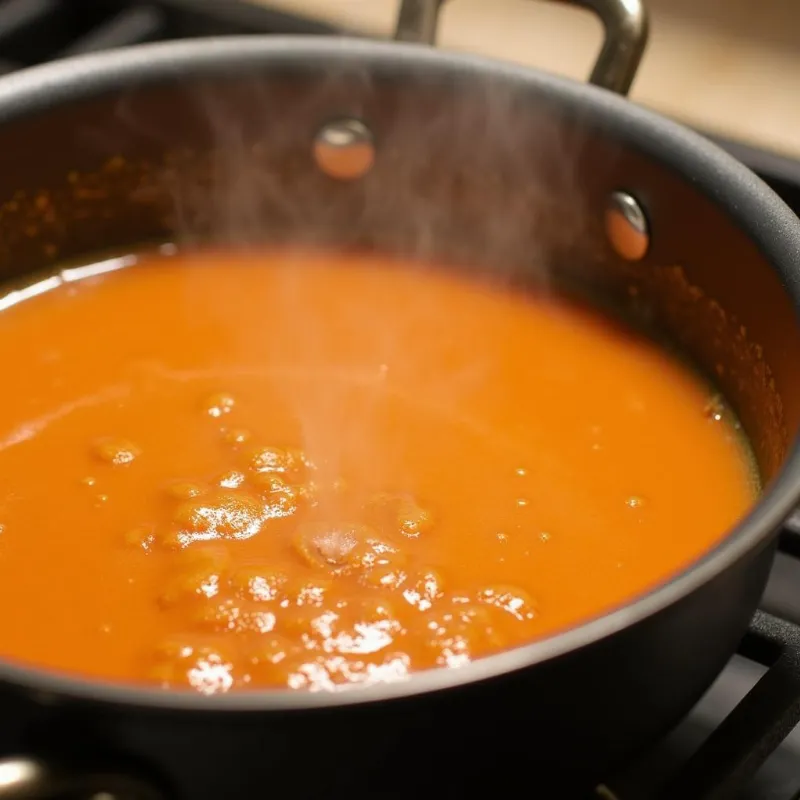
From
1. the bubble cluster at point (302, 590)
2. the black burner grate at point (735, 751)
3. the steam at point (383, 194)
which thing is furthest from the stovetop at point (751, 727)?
the steam at point (383, 194)

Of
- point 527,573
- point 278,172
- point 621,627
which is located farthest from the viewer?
point 278,172

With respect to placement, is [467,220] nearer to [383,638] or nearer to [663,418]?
[663,418]

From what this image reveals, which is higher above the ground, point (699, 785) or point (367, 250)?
point (699, 785)

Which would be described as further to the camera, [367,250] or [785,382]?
[367,250]

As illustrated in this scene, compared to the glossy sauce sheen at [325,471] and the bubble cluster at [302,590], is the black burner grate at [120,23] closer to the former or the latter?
the glossy sauce sheen at [325,471]

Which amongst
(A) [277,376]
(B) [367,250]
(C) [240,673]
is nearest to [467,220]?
(B) [367,250]

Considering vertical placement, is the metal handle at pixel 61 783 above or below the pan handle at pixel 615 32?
below
